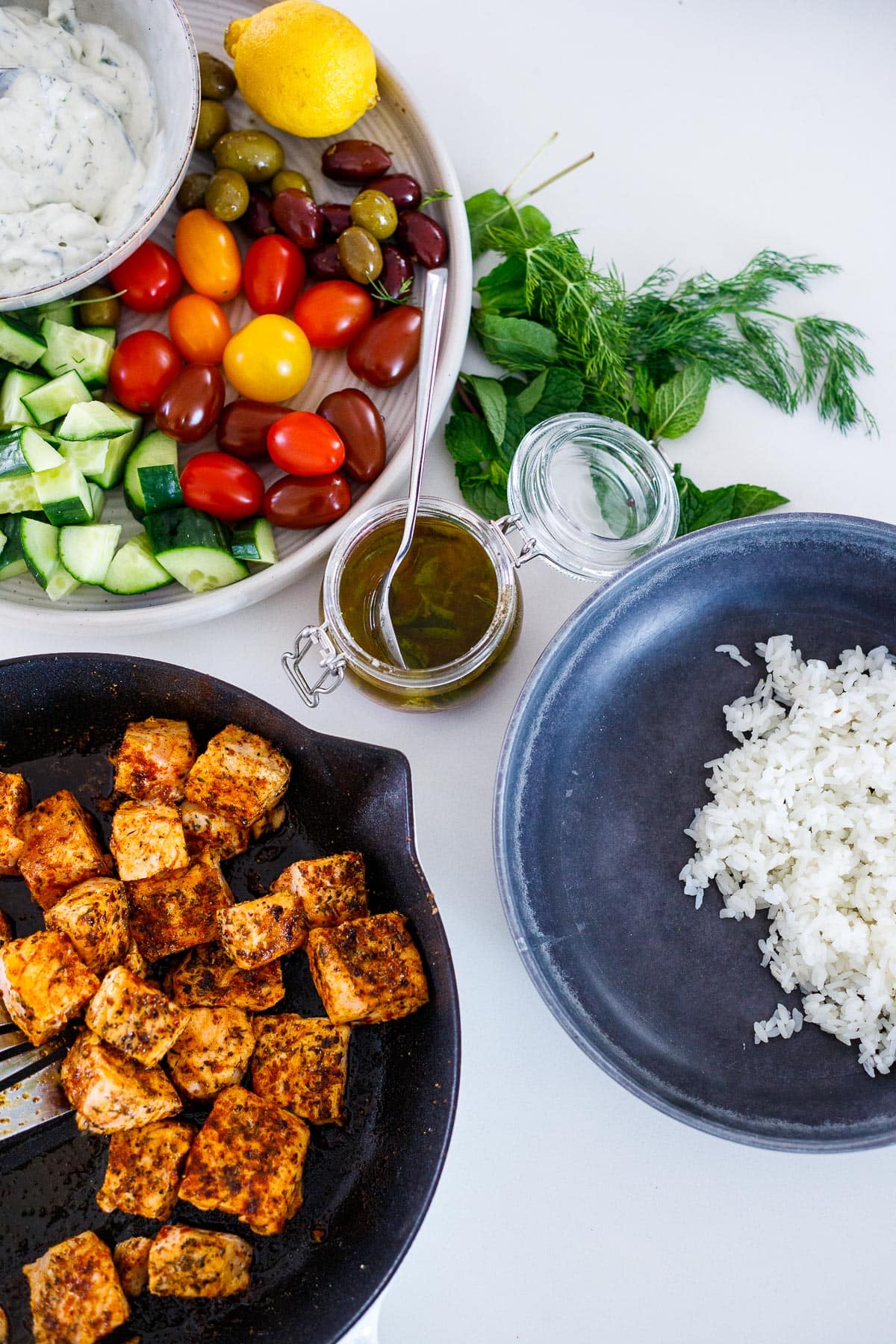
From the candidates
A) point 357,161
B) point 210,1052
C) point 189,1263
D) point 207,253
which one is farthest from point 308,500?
point 189,1263

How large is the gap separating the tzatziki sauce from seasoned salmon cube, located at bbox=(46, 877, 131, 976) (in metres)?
0.76

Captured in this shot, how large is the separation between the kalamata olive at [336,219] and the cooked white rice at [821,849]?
35.7 inches

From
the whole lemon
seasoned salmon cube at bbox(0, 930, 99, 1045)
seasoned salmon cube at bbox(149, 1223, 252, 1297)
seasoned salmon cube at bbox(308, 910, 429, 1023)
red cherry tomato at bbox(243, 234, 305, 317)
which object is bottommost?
seasoned salmon cube at bbox(149, 1223, 252, 1297)

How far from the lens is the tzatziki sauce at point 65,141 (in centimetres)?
138

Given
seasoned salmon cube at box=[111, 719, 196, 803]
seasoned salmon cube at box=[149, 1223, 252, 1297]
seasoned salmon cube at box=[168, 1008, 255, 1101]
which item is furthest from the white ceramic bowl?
seasoned salmon cube at box=[149, 1223, 252, 1297]

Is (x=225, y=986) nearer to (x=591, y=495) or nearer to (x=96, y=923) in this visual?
(x=96, y=923)

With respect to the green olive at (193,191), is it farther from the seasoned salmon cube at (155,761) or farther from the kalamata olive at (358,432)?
the seasoned salmon cube at (155,761)

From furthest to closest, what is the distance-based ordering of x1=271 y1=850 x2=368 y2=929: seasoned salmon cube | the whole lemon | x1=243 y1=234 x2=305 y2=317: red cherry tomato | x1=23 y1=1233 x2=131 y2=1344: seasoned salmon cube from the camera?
x1=243 y1=234 x2=305 y2=317: red cherry tomato → the whole lemon → x1=271 y1=850 x2=368 y2=929: seasoned salmon cube → x1=23 y1=1233 x2=131 y2=1344: seasoned salmon cube

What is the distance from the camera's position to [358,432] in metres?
1.46

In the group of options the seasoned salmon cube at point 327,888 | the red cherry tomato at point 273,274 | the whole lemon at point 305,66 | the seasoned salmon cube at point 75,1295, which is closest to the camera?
the seasoned salmon cube at point 75,1295

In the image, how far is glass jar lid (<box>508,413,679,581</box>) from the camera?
4.55ft

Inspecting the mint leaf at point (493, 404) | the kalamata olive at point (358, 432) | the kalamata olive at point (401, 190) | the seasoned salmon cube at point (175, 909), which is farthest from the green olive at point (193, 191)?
the seasoned salmon cube at point (175, 909)

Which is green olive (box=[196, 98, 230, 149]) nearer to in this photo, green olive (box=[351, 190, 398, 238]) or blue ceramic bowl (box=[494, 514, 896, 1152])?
green olive (box=[351, 190, 398, 238])

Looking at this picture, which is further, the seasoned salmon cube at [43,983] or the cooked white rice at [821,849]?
the cooked white rice at [821,849]
